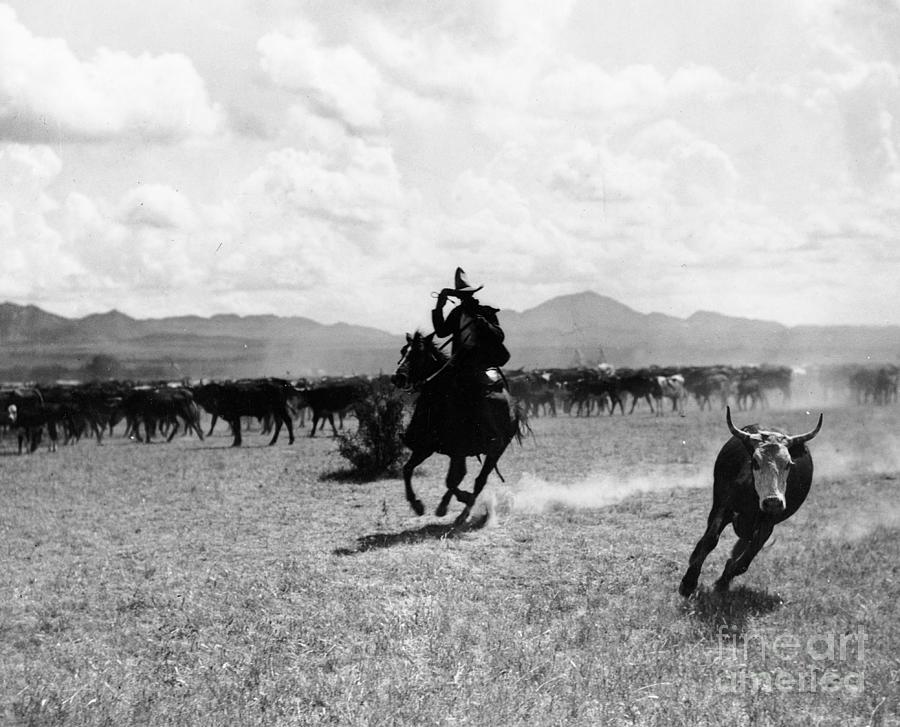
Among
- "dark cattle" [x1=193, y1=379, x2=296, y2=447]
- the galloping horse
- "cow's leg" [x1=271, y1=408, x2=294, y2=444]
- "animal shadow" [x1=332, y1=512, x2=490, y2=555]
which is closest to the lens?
"animal shadow" [x1=332, y1=512, x2=490, y2=555]

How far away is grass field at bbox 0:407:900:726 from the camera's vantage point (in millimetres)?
6172

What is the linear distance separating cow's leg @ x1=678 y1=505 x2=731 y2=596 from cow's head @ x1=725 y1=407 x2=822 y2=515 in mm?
556

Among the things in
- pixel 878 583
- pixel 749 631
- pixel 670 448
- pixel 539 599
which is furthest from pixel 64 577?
pixel 670 448

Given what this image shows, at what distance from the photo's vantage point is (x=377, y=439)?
17688 mm

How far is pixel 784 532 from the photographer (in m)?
11.4

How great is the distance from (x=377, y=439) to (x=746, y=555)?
403 inches

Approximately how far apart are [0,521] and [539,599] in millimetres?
9294

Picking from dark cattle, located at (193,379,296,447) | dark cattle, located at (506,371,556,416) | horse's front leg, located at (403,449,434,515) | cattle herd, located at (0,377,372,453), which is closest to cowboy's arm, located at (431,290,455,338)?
horse's front leg, located at (403,449,434,515)

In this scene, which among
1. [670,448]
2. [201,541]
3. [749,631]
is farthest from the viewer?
[670,448]

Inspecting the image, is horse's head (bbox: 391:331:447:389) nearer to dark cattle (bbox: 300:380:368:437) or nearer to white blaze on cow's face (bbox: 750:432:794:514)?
white blaze on cow's face (bbox: 750:432:794:514)

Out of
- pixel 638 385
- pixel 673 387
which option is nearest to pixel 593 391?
pixel 638 385

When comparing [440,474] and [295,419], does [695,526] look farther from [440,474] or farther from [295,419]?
[295,419]

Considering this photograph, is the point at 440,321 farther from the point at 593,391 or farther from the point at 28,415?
the point at 593,391

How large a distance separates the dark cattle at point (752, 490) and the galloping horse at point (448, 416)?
3484mm
